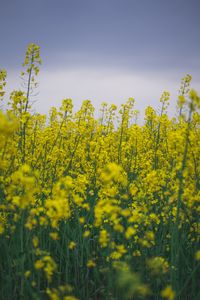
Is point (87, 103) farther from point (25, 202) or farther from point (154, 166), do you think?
point (25, 202)

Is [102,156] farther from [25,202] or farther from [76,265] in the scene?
[25,202]

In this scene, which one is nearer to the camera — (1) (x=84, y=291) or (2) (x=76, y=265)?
(1) (x=84, y=291)

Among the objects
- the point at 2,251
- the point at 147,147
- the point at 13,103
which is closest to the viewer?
the point at 2,251

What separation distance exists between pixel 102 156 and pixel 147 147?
9.51 ft

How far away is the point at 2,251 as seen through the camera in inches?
144

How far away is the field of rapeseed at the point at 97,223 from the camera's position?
2.26 metres

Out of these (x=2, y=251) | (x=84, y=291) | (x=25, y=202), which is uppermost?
(x=25, y=202)

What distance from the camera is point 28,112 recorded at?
12.7 ft

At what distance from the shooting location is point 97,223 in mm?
2289

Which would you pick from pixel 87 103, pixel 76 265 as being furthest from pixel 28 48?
pixel 76 265

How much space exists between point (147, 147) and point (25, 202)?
5.86m

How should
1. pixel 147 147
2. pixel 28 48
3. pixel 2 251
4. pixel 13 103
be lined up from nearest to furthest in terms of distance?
pixel 2 251 → pixel 13 103 → pixel 28 48 → pixel 147 147

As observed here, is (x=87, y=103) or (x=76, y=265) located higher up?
(x=87, y=103)

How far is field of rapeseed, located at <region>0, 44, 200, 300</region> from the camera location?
89.0 inches
